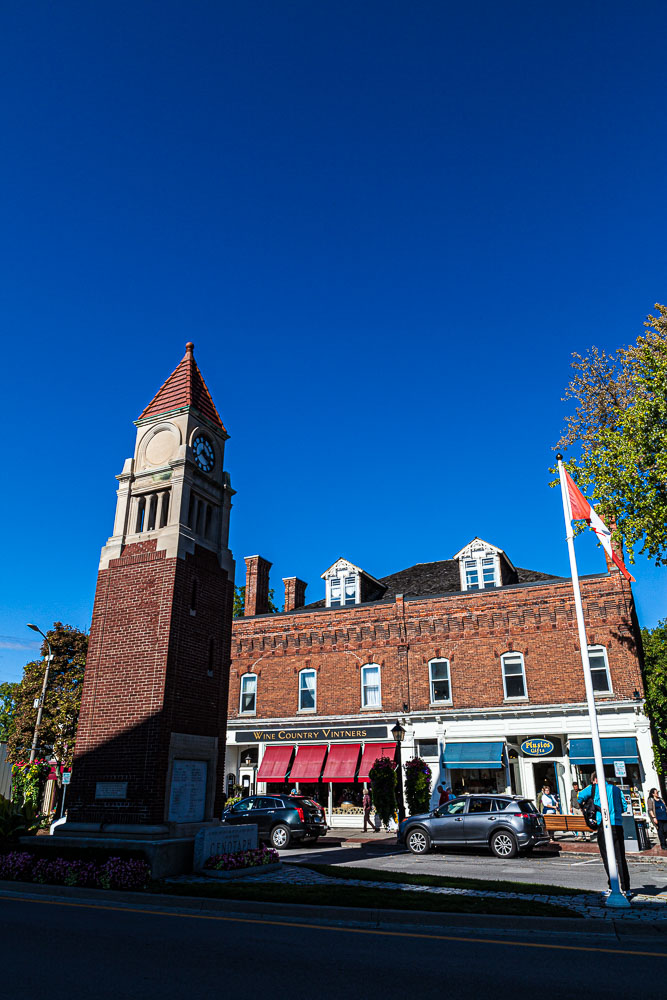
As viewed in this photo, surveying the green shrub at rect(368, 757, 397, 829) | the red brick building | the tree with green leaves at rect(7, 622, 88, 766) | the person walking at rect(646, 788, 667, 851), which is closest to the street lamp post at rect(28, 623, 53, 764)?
the tree with green leaves at rect(7, 622, 88, 766)

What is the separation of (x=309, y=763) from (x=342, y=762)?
1.57 metres

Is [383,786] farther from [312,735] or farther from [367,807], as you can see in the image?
[312,735]

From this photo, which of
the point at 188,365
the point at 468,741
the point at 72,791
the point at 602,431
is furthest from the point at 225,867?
the point at 602,431

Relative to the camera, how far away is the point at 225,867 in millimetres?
13789

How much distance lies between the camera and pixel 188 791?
14.9 metres

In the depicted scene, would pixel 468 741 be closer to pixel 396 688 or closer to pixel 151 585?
pixel 396 688

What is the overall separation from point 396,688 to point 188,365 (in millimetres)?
17708

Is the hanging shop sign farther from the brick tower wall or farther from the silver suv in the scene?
the brick tower wall

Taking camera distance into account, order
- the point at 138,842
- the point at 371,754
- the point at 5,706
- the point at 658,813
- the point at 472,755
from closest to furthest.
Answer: the point at 138,842, the point at 658,813, the point at 472,755, the point at 371,754, the point at 5,706

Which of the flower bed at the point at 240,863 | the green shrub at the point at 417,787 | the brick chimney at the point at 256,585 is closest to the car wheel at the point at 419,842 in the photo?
the flower bed at the point at 240,863

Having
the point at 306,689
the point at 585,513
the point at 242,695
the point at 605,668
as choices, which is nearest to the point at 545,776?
the point at 605,668

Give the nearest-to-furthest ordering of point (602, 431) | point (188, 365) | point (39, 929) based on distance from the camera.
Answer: point (39, 929), point (188, 365), point (602, 431)

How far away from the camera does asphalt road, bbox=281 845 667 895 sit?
1366cm

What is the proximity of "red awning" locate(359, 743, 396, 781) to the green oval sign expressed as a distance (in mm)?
5356
